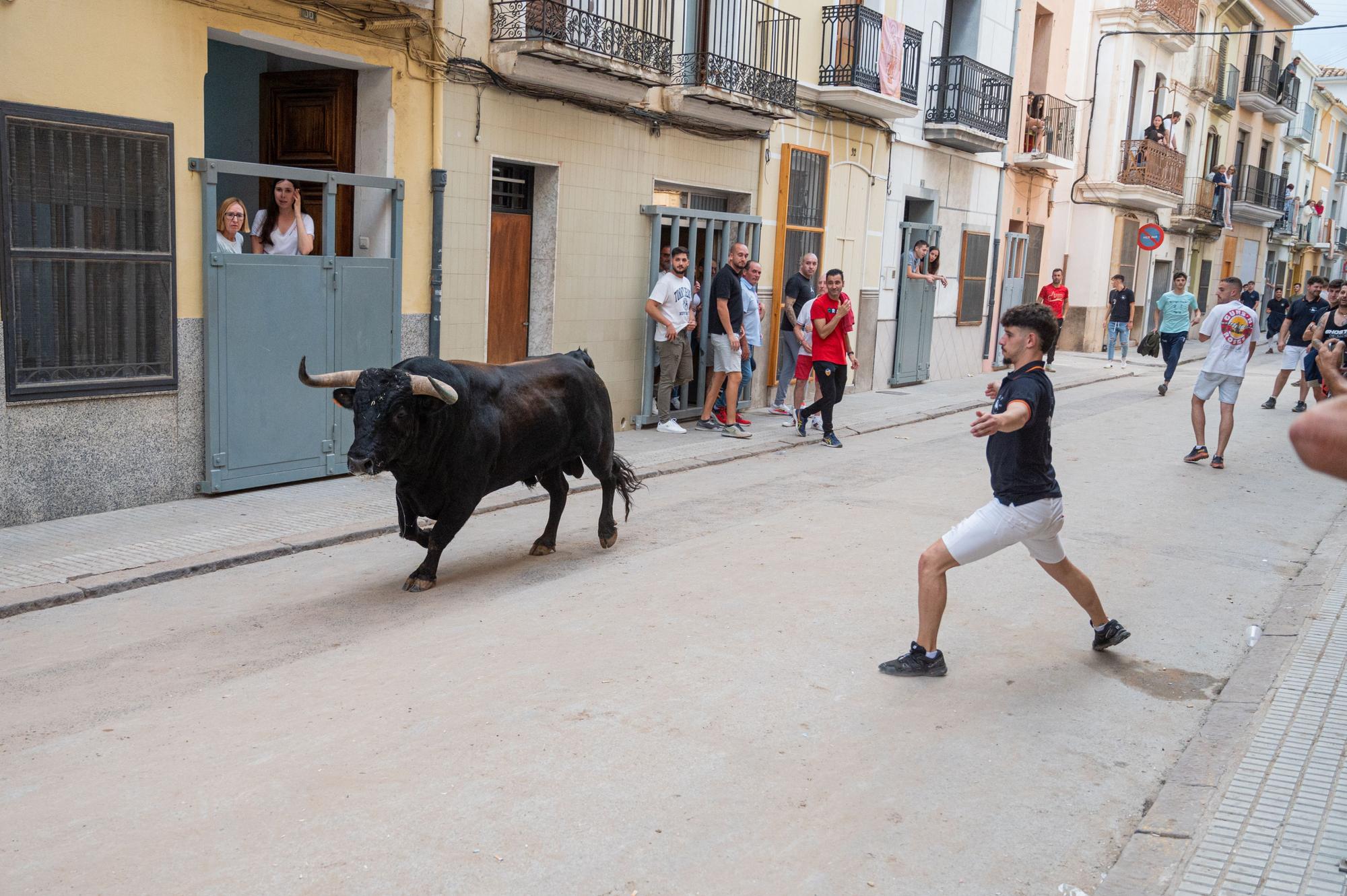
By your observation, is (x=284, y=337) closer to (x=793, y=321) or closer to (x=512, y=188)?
(x=512, y=188)

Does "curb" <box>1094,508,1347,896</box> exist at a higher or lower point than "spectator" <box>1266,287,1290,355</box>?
lower

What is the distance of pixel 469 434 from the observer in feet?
22.0

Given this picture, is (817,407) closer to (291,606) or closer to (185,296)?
(185,296)

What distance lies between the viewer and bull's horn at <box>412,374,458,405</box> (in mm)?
6277

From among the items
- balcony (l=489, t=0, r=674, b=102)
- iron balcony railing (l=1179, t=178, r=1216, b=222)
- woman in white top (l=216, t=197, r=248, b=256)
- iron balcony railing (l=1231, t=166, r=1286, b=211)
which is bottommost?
woman in white top (l=216, t=197, r=248, b=256)

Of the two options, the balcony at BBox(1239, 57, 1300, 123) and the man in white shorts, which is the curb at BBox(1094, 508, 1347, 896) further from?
the balcony at BBox(1239, 57, 1300, 123)

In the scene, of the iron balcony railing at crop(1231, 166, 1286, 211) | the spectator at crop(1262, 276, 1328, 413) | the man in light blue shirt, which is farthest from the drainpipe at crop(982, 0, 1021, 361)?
the iron balcony railing at crop(1231, 166, 1286, 211)

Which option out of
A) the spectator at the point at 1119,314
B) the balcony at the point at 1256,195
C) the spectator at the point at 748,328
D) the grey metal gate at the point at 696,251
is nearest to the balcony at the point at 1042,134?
the spectator at the point at 1119,314

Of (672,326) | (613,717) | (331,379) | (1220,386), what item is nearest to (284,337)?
(331,379)

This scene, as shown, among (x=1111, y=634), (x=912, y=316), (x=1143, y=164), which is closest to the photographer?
(x=1111, y=634)

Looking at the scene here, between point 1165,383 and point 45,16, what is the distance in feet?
53.7

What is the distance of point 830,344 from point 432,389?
22.2 ft

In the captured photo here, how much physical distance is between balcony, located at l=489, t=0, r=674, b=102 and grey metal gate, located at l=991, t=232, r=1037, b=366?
38.8 ft

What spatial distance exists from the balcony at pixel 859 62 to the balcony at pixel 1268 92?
24.9 metres
